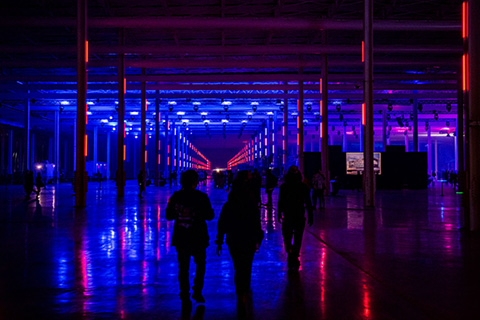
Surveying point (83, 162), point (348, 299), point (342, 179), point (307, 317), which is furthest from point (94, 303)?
point (342, 179)

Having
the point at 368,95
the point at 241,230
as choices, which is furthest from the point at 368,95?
the point at 241,230

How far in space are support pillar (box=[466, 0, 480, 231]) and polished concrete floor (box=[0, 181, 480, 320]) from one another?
2.66 ft

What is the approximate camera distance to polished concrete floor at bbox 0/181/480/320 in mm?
4910

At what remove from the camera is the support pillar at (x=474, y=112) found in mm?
11352

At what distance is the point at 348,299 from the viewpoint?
531cm

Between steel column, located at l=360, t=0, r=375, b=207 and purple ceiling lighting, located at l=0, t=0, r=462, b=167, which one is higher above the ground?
purple ceiling lighting, located at l=0, t=0, r=462, b=167

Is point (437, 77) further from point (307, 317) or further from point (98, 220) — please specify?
point (307, 317)

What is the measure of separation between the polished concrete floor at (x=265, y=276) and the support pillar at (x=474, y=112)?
811 millimetres

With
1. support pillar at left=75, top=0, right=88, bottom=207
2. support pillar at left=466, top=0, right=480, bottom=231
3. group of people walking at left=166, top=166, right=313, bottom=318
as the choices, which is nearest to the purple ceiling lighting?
support pillar at left=75, top=0, right=88, bottom=207

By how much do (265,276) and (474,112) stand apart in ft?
25.6

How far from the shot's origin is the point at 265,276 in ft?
21.7

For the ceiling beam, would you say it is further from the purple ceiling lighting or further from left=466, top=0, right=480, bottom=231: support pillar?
left=466, top=0, right=480, bottom=231: support pillar

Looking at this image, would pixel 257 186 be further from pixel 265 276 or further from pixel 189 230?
pixel 189 230

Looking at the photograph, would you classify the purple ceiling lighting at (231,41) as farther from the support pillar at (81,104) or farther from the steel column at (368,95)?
the steel column at (368,95)
